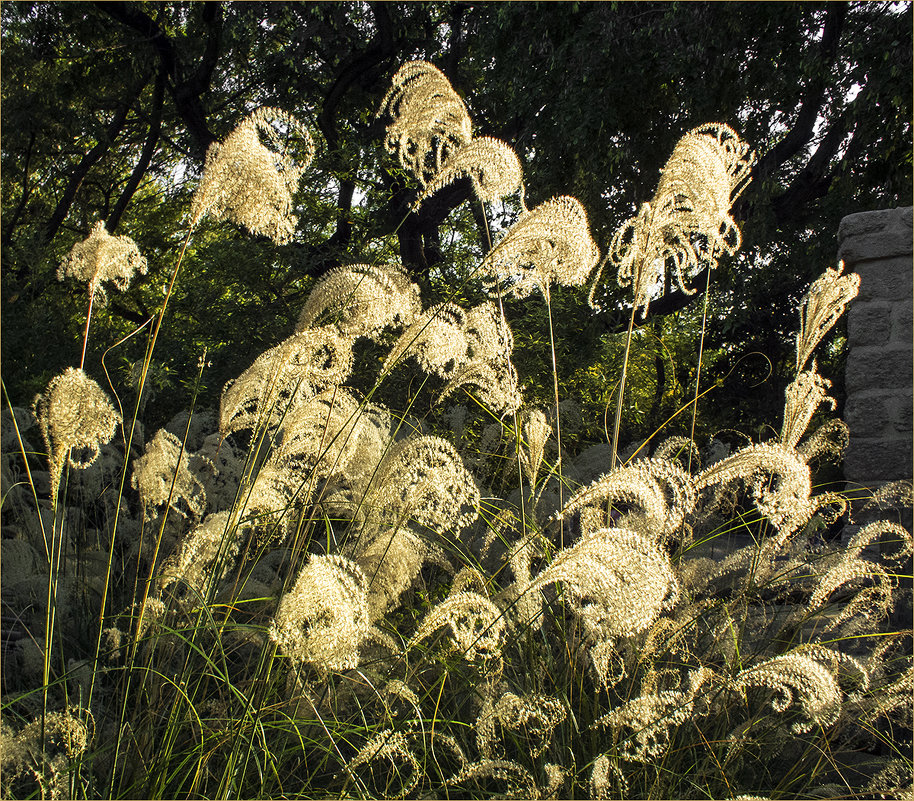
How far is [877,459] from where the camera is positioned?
3059mm

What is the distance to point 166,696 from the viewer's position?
212 cm

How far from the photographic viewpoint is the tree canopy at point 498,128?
6.20 m

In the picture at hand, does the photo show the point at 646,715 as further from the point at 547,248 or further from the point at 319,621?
the point at 547,248

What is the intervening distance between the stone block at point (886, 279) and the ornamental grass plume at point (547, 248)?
1.48 meters

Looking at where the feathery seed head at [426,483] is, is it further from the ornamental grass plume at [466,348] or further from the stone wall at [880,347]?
the stone wall at [880,347]

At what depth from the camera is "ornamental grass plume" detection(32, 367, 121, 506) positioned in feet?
5.75

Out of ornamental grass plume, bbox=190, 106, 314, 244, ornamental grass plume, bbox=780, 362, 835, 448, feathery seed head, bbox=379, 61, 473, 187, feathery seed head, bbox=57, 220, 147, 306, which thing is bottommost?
ornamental grass plume, bbox=780, 362, 835, 448

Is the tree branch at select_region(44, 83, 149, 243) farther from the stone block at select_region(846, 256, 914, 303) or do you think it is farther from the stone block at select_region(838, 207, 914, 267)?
the stone block at select_region(846, 256, 914, 303)

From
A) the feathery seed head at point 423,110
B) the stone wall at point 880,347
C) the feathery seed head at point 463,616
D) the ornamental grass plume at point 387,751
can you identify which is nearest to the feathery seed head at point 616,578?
A: the feathery seed head at point 463,616

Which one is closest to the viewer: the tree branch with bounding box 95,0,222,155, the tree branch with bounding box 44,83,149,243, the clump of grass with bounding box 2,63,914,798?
the clump of grass with bounding box 2,63,914,798

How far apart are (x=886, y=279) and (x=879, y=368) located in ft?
1.05

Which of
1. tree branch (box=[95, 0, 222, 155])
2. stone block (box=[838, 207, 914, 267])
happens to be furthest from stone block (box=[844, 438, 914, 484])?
tree branch (box=[95, 0, 222, 155])

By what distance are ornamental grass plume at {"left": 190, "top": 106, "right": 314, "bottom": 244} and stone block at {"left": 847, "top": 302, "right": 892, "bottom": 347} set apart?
85.0 inches

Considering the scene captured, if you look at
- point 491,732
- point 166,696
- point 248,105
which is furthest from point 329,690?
point 248,105
